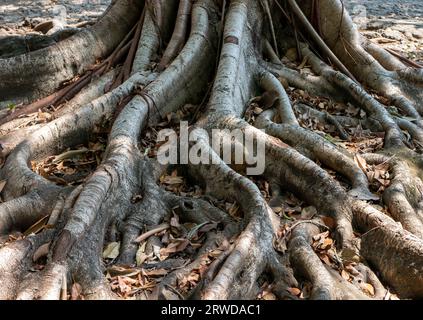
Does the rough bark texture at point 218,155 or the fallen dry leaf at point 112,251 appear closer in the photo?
the rough bark texture at point 218,155

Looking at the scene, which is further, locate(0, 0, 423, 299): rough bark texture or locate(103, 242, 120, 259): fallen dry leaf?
locate(103, 242, 120, 259): fallen dry leaf

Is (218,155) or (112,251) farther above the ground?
(218,155)

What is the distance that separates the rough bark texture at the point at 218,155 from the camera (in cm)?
303

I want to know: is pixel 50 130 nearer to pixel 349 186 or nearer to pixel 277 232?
pixel 277 232

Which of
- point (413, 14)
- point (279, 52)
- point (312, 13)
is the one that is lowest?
point (413, 14)

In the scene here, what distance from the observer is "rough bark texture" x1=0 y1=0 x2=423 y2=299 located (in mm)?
3031

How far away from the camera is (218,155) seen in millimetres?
4113

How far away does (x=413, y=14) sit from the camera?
11.2m

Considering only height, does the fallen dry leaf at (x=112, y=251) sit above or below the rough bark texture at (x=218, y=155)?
below

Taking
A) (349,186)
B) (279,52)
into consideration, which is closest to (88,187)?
(349,186)

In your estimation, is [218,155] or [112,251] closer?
[112,251]

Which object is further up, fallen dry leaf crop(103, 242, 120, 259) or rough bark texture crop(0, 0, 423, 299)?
rough bark texture crop(0, 0, 423, 299)

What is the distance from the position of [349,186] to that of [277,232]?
84cm
